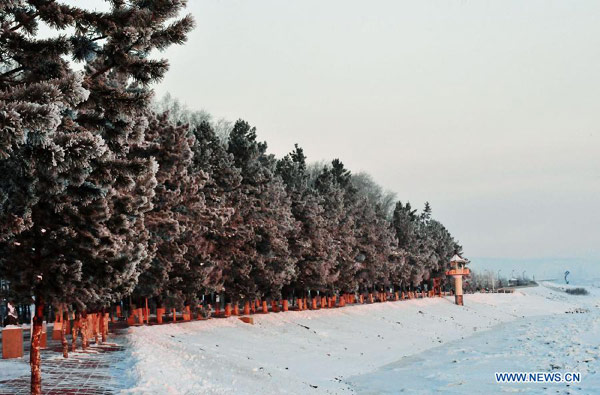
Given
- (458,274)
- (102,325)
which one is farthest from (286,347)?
(458,274)

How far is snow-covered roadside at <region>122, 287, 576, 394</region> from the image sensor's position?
19.1 m

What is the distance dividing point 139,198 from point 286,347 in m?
14.4

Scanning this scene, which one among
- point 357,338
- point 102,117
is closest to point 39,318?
point 102,117

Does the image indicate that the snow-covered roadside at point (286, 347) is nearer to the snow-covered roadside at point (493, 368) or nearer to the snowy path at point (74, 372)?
the snowy path at point (74, 372)

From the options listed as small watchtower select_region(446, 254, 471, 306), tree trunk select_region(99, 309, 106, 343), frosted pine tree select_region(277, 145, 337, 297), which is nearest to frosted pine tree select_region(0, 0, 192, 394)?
tree trunk select_region(99, 309, 106, 343)

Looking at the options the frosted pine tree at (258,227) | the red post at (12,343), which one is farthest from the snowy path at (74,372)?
the frosted pine tree at (258,227)

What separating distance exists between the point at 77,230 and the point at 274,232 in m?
29.5

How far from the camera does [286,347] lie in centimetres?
3338

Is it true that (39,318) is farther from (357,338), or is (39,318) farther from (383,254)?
(383,254)

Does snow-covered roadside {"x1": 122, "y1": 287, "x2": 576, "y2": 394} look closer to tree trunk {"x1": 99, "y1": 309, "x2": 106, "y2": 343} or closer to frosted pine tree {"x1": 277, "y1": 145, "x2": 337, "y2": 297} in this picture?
tree trunk {"x1": 99, "y1": 309, "x2": 106, "y2": 343}

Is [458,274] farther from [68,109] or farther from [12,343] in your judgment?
[68,109]

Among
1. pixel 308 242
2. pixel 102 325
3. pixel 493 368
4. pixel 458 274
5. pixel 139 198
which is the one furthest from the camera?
pixel 458 274

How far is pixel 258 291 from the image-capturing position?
145 feet

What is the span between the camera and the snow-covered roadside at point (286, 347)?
62.8 feet
